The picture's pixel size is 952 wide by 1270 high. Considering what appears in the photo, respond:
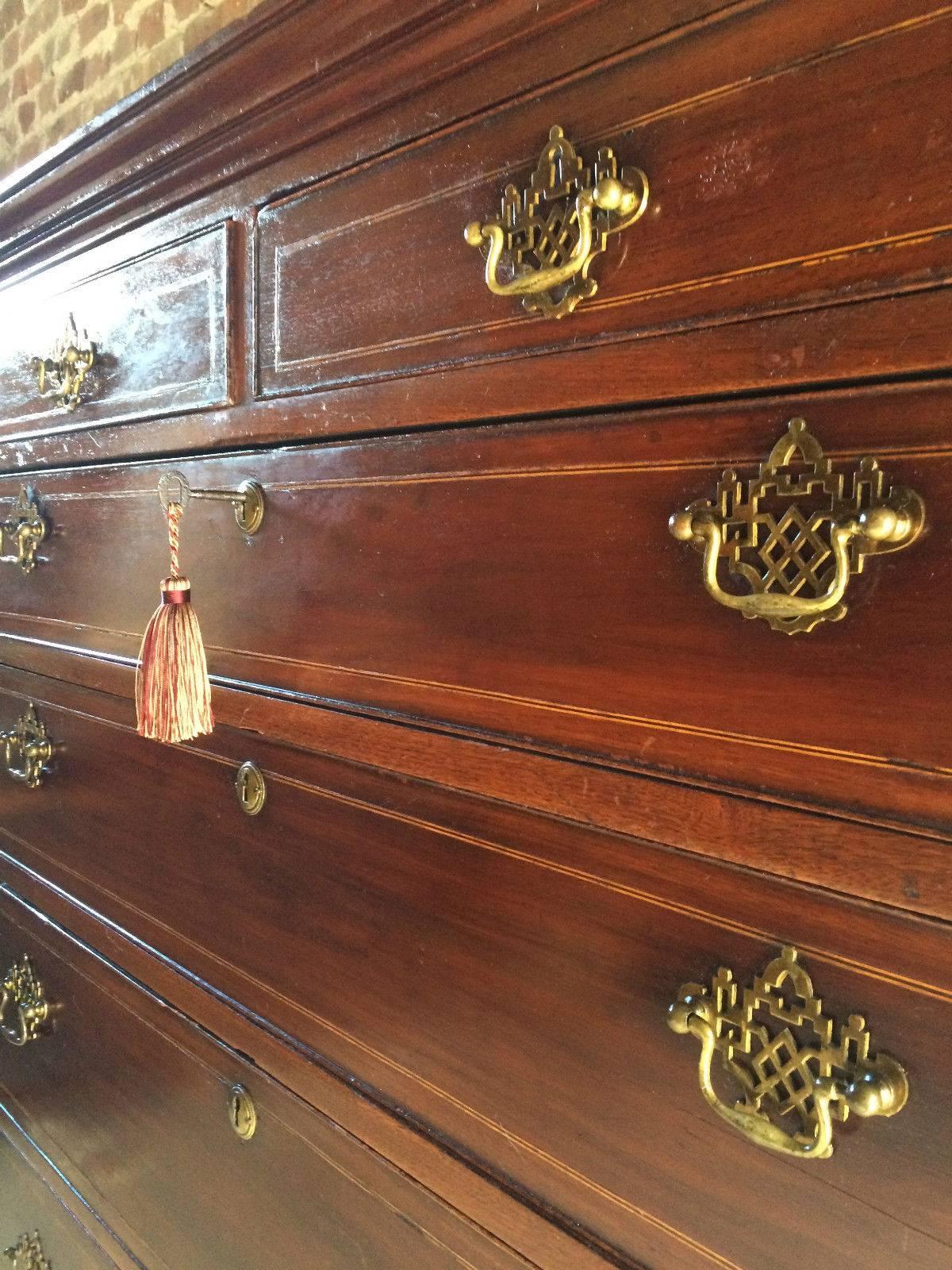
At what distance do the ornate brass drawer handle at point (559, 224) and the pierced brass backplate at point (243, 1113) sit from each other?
630mm

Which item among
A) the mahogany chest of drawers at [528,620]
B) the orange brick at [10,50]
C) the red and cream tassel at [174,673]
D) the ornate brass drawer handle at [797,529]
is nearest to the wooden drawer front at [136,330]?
the mahogany chest of drawers at [528,620]

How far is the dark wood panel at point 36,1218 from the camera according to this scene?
930 millimetres

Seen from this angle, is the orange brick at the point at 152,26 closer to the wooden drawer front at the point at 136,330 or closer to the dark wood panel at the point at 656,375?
the wooden drawer front at the point at 136,330

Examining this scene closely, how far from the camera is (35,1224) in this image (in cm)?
102

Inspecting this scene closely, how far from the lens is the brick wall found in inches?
50.4

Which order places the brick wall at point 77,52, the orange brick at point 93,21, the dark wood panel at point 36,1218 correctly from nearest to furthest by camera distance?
the dark wood panel at point 36,1218 < the brick wall at point 77,52 < the orange brick at point 93,21

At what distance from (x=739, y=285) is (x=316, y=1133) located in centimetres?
63

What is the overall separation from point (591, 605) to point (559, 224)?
0.65ft

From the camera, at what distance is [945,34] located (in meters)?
0.35

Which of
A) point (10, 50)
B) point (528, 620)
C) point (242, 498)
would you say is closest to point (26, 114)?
point (10, 50)

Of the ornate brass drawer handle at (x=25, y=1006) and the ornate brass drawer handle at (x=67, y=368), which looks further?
the ornate brass drawer handle at (x=25, y=1006)

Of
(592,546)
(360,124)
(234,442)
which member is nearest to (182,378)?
(234,442)

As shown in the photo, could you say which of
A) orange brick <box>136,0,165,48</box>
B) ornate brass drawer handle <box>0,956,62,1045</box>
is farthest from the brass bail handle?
orange brick <box>136,0,165,48</box>

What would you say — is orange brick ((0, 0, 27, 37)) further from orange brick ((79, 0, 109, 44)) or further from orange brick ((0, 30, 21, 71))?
orange brick ((79, 0, 109, 44))
